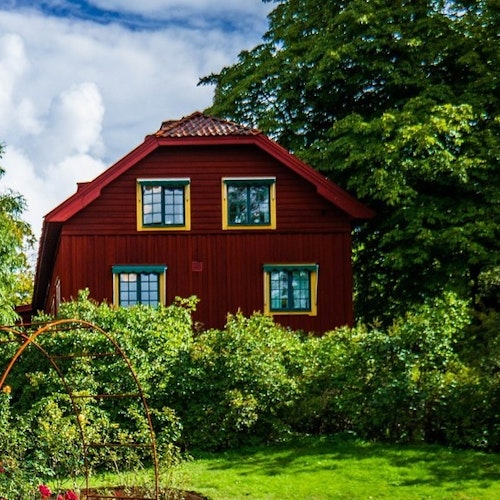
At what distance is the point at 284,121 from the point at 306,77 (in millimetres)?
1629

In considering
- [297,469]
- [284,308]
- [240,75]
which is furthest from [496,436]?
[240,75]

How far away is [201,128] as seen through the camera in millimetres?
28109

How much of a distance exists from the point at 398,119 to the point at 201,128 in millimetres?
5360

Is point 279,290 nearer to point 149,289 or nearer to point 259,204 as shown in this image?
point 259,204

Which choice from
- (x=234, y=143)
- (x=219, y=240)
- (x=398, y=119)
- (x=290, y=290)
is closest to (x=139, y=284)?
(x=219, y=240)

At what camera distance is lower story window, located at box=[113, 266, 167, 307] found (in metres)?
27.4

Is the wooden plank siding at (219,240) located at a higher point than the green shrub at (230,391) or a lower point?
higher

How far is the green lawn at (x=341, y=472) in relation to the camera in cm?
1498

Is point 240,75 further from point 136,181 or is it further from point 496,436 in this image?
point 496,436

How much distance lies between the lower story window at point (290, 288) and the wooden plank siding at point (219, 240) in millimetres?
172

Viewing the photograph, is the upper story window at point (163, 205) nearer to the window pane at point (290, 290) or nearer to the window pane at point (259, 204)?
the window pane at point (259, 204)

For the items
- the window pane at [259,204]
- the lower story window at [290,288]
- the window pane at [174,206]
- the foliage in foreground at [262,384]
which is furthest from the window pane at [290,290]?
the foliage in foreground at [262,384]

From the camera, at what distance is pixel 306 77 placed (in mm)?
31453

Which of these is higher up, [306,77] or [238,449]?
[306,77]
